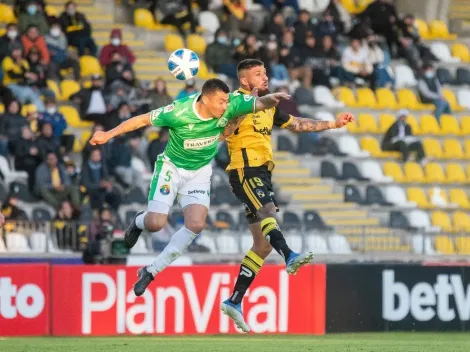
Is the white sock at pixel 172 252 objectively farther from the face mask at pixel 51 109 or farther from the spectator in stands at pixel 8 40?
the spectator in stands at pixel 8 40

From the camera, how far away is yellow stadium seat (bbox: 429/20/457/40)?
2942 centimetres

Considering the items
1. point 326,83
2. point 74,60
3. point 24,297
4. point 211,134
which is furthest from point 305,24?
point 211,134

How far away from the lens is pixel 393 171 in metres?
25.7

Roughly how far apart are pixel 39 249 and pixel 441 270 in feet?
18.1

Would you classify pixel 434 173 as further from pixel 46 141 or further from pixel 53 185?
pixel 53 185

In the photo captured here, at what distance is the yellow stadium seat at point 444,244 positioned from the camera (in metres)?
21.1

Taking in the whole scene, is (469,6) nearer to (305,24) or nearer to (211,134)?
(305,24)

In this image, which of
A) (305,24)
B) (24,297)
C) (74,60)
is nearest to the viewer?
(24,297)

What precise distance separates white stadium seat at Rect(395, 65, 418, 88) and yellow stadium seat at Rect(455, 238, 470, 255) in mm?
7034

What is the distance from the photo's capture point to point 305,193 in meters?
24.2

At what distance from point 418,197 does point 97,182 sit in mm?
6954

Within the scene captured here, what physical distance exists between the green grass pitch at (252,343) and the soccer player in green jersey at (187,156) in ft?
3.43

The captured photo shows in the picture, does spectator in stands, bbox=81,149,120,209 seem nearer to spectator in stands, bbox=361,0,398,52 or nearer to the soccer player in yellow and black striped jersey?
the soccer player in yellow and black striped jersey

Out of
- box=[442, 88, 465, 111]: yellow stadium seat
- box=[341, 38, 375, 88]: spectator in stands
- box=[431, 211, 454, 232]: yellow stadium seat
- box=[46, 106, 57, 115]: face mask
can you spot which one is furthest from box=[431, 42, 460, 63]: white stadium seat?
box=[46, 106, 57, 115]: face mask
